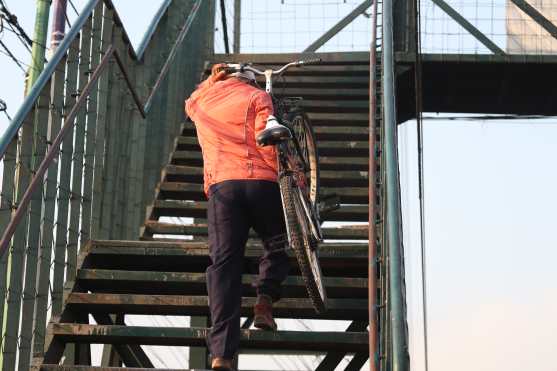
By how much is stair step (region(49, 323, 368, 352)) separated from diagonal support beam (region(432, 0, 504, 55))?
6545mm

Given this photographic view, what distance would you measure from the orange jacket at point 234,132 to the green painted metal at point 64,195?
37.3 inches

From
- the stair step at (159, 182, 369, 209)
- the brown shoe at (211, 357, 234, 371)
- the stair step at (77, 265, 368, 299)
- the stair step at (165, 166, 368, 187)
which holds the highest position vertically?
the stair step at (165, 166, 368, 187)

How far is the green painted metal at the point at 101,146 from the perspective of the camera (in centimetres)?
795

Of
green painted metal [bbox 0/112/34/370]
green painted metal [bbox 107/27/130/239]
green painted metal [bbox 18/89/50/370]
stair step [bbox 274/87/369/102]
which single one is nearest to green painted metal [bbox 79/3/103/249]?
green painted metal [bbox 107/27/130/239]

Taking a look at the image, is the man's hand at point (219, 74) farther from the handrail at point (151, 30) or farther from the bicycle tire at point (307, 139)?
the handrail at point (151, 30)

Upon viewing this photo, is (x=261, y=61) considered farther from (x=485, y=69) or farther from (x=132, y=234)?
(x=132, y=234)

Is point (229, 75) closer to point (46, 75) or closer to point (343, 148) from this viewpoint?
point (46, 75)

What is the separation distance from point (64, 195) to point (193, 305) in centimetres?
101

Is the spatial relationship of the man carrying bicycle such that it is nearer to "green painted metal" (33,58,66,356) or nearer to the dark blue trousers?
the dark blue trousers

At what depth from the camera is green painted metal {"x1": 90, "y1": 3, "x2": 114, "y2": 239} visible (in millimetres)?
7945

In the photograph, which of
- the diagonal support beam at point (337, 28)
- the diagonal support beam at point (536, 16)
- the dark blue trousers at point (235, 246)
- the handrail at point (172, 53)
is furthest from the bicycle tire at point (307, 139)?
the diagonal support beam at point (337, 28)

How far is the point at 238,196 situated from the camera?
244 inches

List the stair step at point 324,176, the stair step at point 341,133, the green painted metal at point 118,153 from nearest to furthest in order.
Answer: the green painted metal at point 118,153, the stair step at point 324,176, the stair step at point 341,133

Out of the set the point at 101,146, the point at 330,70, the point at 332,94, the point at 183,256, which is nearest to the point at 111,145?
the point at 101,146
